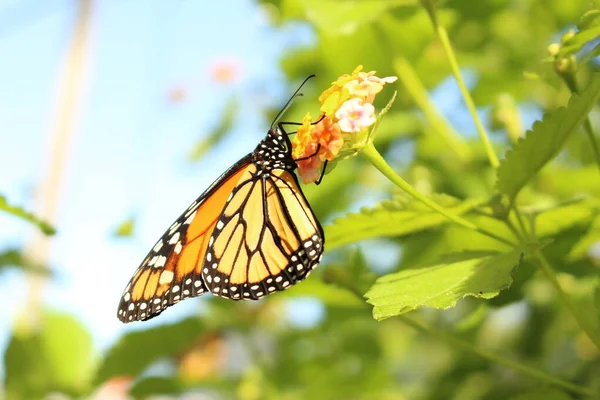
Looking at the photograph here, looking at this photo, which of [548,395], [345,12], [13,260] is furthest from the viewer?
[13,260]

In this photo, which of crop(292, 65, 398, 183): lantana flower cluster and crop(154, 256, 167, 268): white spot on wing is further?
crop(154, 256, 167, 268): white spot on wing

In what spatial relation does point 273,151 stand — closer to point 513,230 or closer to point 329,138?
point 329,138

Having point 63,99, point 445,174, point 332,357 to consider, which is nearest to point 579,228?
point 445,174

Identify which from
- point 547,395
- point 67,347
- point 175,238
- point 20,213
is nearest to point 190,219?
point 175,238

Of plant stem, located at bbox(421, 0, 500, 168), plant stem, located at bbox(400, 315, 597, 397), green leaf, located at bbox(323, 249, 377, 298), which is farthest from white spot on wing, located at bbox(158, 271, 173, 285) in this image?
plant stem, located at bbox(421, 0, 500, 168)

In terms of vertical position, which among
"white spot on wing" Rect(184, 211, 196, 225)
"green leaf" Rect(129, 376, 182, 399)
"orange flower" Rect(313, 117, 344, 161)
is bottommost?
"orange flower" Rect(313, 117, 344, 161)

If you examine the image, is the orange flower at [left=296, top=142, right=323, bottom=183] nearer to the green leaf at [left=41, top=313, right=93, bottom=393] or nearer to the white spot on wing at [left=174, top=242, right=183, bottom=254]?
the white spot on wing at [left=174, top=242, right=183, bottom=254]

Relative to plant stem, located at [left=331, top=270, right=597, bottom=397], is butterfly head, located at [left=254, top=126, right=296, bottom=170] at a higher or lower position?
higher
